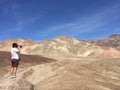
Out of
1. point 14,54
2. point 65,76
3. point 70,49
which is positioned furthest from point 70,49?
point 14,54

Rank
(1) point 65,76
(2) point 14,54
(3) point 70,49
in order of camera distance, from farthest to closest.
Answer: (3) point 70,49, (1) point 65,76, (2) point 14,54

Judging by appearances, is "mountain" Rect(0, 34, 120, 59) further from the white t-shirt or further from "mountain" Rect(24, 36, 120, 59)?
the white t-shirt

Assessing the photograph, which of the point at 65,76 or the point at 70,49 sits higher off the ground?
the point at 70,49

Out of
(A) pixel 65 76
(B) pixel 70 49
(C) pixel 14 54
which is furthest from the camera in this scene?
(B) pixel 70 49

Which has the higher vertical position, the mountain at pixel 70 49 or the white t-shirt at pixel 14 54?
the mountain at pixel 70 49

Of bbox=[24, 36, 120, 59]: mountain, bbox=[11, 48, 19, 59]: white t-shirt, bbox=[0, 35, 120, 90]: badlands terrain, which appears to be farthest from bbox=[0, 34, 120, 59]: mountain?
bbox=[11, 48, 19, 59]: white t-shirt

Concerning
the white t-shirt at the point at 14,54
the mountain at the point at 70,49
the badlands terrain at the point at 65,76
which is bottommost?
the badlands terrain at the point at 65,76

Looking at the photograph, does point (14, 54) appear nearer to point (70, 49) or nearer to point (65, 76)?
point (65, 76)

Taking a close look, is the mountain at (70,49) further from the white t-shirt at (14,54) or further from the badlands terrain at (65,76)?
the white t-shirt at (14,54)

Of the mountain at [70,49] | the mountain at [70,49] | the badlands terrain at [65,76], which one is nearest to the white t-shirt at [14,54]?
the badlands terrain at [65,76]

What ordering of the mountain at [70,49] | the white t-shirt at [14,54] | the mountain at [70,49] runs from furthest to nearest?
the mountain at [70,49], the mountain at [70,49], the white t-shirt at [14,54]

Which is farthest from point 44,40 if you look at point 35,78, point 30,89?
point 30,89

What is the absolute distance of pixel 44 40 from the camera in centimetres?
18338

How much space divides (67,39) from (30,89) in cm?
17172
